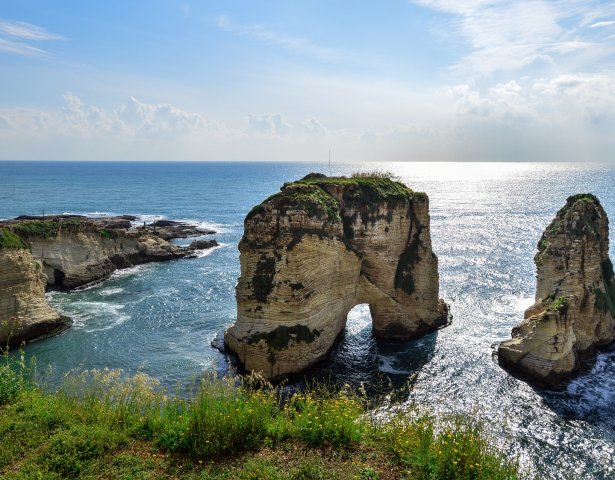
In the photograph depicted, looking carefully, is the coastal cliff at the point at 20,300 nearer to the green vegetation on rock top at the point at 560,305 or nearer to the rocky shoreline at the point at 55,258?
the rocky shoreline at the point at 55,258

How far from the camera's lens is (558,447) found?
64.9 ft

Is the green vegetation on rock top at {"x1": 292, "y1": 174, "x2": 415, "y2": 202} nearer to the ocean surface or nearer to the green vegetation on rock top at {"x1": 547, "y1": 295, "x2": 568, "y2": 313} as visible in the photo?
the ocean surface

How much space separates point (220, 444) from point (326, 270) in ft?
59.4

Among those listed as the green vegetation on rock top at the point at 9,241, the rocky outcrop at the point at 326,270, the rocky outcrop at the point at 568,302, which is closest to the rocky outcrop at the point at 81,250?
the green vegetation on rock top at the point at 9,241

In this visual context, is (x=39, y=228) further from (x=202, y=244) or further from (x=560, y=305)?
(x=560, y=305)

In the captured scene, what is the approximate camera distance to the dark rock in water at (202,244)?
210ft

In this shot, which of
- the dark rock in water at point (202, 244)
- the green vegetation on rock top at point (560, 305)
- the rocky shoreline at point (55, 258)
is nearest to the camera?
the green vegetation on rock top at point (560, 305)

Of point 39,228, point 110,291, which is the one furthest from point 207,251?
point 39,228

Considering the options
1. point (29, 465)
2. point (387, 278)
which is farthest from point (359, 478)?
point (387, 278)

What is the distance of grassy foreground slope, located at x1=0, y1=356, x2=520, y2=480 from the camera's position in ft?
32.2

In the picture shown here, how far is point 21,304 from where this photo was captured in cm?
3272

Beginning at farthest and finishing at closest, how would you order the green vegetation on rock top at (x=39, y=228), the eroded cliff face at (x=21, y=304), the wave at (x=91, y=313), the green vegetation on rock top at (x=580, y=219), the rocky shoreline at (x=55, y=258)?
1. the green vegetation on rock top at (x=39, y=228)
2. the wave at (x=91, y=313)
3. the rocky shoreline at (x=55, y=258)
4. the eroded cliff face at (x=21, y=304)
5. the green vegetation on rock top at (x=580, y=219)

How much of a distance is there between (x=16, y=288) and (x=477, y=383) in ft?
104

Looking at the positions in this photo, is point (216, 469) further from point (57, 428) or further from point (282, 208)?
point (282, 208)
